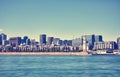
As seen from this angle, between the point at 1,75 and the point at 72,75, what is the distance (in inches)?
453

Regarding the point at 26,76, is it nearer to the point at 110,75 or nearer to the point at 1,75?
the point at 1,75

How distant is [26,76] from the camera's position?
60.3 m

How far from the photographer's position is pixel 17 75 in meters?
62.2

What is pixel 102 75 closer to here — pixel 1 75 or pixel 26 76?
pixel 26 76

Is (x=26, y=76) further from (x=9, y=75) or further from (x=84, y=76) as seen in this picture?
(x=84, y=76)

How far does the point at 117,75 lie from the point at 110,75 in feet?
4.02

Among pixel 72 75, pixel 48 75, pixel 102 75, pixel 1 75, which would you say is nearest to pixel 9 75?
pixel 1 75

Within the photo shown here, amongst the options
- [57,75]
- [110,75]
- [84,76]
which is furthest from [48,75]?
[110,75]

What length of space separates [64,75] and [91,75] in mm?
4455

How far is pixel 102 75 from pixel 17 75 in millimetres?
13723

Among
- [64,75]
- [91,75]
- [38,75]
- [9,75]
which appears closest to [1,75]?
[9,75]

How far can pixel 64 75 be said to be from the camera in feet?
204

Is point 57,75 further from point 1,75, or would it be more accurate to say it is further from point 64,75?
point 1,75

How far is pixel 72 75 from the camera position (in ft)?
207
